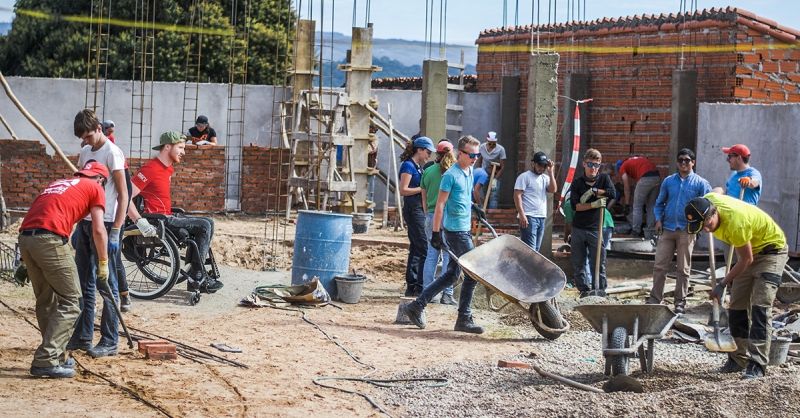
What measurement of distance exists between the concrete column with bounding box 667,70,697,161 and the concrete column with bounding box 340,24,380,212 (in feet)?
17.6

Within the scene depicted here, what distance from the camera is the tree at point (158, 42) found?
30234 millimetres

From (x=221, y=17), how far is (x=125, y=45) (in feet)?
8.50

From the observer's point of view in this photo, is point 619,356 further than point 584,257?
No

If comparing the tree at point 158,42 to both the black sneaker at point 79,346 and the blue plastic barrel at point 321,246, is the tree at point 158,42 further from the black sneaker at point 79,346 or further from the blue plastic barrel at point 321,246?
the black sneaker at point 79,346

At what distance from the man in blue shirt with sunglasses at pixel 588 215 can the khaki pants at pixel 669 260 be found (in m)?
0.73

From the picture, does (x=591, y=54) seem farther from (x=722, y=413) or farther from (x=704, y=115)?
(x=722, y=413)

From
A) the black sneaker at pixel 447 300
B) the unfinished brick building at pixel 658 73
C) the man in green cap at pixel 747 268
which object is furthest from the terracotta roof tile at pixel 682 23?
the man in green cap at pixel 747 268

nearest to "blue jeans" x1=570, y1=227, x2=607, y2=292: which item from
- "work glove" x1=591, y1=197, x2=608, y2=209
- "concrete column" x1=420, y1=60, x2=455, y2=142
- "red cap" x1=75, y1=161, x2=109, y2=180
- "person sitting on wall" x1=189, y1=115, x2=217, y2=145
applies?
"work glove" x1=591, y1=197, x2=608, y2=209

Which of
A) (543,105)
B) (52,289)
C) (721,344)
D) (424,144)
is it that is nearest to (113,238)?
(52,289)

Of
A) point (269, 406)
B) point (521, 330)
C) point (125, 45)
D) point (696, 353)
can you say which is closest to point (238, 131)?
point (125, 45)

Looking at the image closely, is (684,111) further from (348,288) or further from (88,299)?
(88,299)

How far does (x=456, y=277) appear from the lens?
36.9 ft

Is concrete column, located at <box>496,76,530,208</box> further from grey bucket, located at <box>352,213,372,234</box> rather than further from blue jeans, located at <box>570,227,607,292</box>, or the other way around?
blue jeans, located at <box>570,227,607,292</box>

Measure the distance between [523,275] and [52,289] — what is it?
4429 millimetres
